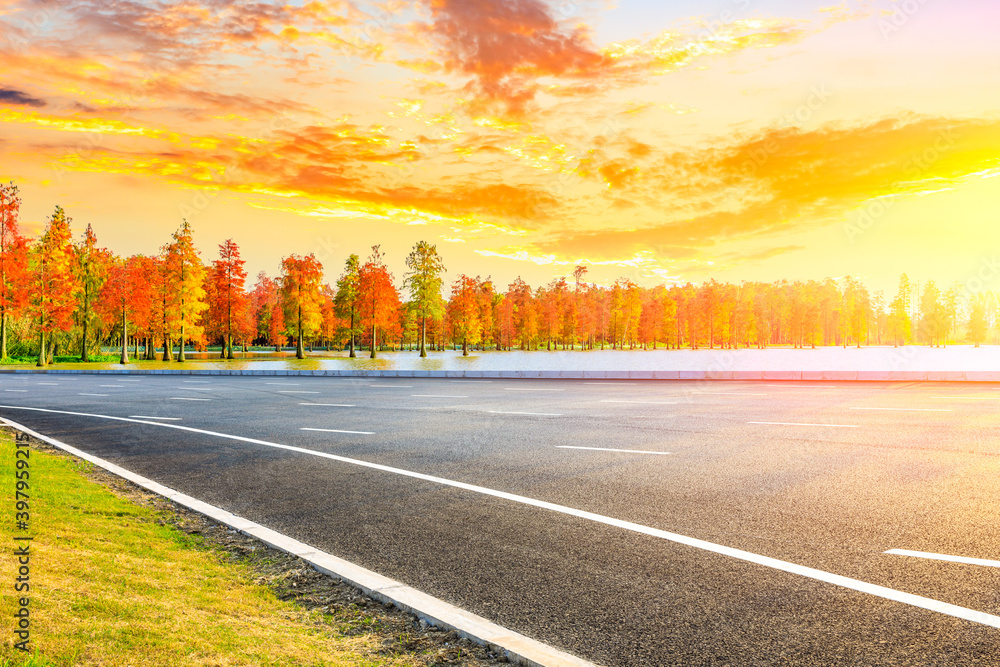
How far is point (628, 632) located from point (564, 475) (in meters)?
4.61

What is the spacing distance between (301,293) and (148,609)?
78.4m

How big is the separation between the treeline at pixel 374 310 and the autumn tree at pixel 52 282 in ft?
0.41

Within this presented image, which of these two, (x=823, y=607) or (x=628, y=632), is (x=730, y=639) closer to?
(x=628, y=632)

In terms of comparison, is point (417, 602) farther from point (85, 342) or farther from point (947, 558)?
point (85, 342)

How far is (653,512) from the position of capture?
6.49 meters

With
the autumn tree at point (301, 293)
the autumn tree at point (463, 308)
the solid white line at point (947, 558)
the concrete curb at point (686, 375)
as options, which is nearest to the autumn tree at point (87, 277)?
the autumn tree at point (301, 293)

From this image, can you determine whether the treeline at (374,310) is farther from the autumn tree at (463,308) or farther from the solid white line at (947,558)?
the solid white line at (947,558)

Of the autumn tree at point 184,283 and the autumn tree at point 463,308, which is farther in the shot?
the autumn tree at point 463,308

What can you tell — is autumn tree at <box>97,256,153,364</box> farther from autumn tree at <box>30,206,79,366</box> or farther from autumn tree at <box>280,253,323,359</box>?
autumn tree at <box>280,253,323,359</box>

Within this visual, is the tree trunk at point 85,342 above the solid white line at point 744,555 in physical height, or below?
above

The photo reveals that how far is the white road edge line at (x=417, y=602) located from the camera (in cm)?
348

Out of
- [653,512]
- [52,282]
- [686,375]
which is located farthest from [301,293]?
[653,512]

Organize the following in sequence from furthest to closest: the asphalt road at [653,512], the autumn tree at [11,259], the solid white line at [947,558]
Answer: the autumn tree at [11,259], the solid white line at [947,558], the asphalt road at [653,512]

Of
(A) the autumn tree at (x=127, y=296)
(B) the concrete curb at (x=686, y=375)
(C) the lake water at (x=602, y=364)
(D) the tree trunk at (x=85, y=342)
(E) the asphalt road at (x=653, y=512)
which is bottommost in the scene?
(C) the lake water at (x=602, y=364)
